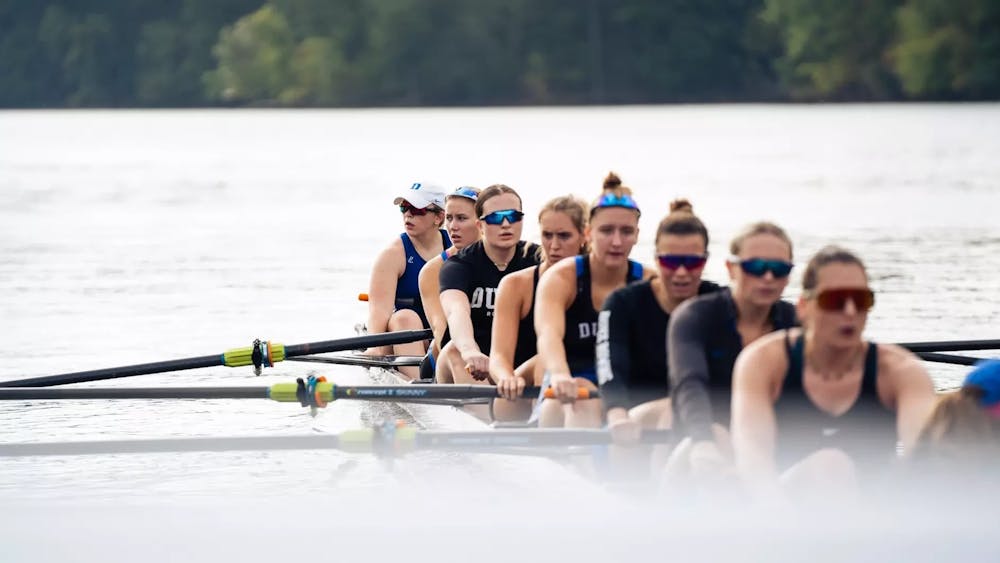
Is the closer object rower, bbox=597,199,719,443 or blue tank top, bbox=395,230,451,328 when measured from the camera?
rower, bbox=597,199,719,443

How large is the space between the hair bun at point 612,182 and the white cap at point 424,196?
3.00 metres

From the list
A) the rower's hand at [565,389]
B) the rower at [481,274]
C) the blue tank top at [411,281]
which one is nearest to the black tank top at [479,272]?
Result: the rower at [481,274]

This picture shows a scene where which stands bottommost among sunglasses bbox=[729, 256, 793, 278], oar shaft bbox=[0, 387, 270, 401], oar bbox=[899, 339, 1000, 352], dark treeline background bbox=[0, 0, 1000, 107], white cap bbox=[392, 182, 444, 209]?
oar bbox=[899, 339, 1000, 352]

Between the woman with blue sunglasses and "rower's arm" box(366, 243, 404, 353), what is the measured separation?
429cm

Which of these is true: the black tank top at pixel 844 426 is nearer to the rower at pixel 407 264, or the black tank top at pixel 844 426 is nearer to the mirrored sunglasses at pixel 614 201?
the mirrored sunglasses at pixel 614 201

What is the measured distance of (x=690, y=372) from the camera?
6543 mm

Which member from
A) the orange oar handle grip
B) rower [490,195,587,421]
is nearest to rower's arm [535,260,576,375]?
the orange oar handle grip

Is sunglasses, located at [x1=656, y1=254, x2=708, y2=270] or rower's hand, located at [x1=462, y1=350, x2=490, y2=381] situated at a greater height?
sunglasses, located at [x1=656, y1=254, x2=708, y2=270]

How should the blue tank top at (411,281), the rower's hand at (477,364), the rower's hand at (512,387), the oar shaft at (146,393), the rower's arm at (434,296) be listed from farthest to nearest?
1. the blue tank top at (411,281)
2. the rower's arm at (434,296)
3. the rower's hand at (477,364)
4. the oar shaft at (146,393)
5. the rower's hand at (512,387)

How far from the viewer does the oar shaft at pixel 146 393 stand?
28.5ft

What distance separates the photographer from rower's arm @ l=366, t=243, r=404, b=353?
11.0m

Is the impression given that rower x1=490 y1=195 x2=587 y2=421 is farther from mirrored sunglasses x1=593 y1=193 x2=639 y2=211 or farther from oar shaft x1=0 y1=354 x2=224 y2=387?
oar shaft x1=0 y1=354 x2=224 y2=387

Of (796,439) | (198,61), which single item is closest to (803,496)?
(796,439)

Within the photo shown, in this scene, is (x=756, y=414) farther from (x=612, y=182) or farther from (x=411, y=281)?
(x=411, y=281)
